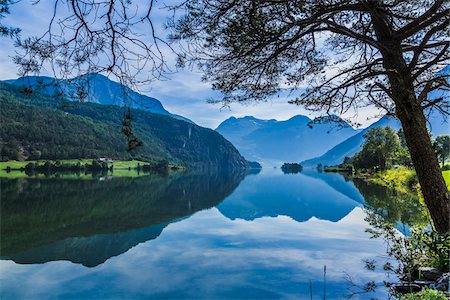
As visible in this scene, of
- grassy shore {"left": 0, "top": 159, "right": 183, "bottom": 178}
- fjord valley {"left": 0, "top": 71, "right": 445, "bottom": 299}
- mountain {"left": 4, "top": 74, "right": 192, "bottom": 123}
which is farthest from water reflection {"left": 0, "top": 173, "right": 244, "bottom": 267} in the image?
grassy shore {"left": 0, "top": 159, "right": 183, "bottom": 178}

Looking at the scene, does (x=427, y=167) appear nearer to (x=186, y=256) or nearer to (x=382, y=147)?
(x=186, y=256)

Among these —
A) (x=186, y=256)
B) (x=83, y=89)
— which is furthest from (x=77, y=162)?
(x=83, y=89)

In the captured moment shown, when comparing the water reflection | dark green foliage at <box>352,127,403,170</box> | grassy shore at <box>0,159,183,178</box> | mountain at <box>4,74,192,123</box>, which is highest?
dark green foliage at <box>352,127,403,170</box>

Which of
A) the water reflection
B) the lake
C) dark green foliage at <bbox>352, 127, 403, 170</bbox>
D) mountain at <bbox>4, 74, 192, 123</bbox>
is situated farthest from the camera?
dark green foliage at <bbox>352, 127, 403, 170</bbox>

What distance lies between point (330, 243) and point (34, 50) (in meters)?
13.9

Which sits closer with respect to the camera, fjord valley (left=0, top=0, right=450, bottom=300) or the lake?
fjord valley (left=0, top=0, right=450, bottom=300)

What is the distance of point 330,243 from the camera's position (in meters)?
14.7

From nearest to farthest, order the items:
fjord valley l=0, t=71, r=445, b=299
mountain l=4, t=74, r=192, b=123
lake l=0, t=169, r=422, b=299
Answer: mountain l=4, t=74, r=192, b=123 < fjord valley l=0, t=71, r=445, b=299 < lake l=0, t=169, r=422, b=299

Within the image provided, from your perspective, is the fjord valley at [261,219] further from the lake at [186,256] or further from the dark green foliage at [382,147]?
the dark green foliage at [382,147]

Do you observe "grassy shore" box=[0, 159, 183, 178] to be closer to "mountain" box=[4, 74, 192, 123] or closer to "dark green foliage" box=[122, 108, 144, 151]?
"mountain" box=[4, 74, 192, 123]

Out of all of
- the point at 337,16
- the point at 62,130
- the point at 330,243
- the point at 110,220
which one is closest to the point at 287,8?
the point at 337,16

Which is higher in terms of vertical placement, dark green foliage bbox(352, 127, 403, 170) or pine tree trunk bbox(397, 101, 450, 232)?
dark green foliage bbox(352, 127, 403, 170)

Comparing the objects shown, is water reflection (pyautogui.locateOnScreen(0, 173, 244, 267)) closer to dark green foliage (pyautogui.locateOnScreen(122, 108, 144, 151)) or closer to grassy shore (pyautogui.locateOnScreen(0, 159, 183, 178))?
dark green foliage (pyautogui.locateOnScreen(122, 108, 144, 151))

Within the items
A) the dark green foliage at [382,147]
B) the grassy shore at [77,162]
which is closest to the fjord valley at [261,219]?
the dark green foliage at [382,147]
